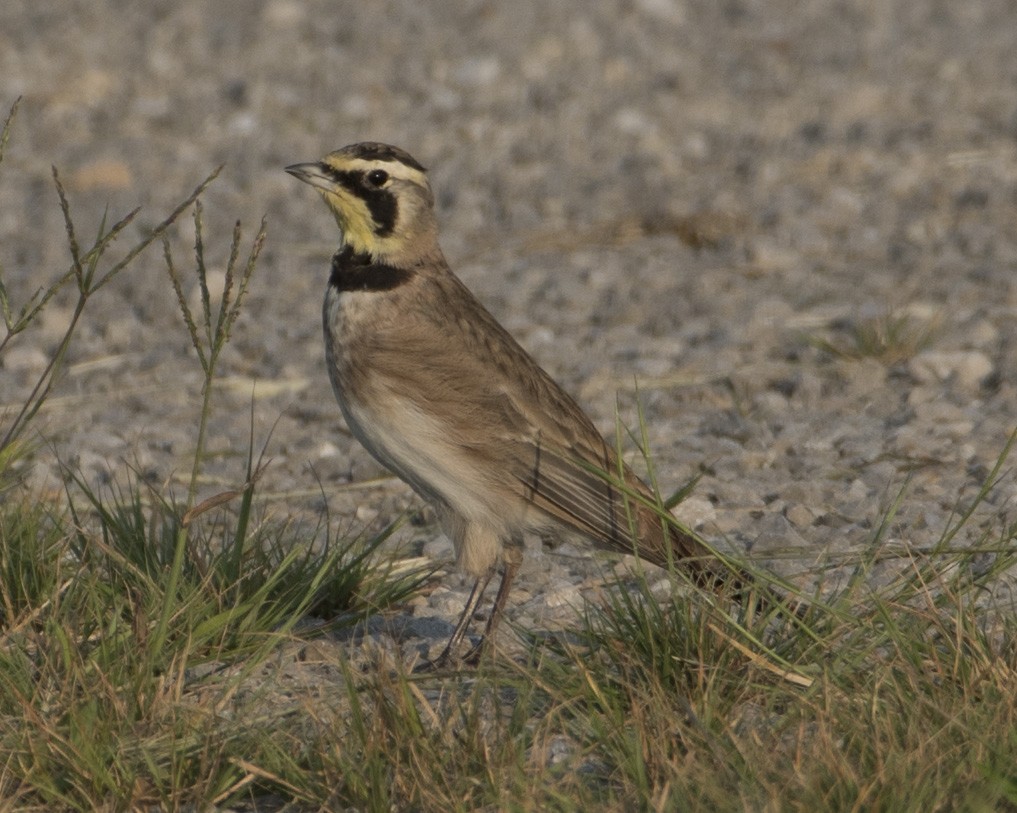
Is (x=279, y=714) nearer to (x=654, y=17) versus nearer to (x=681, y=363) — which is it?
(x=681, y=363)

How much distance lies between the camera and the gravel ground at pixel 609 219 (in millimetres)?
6469

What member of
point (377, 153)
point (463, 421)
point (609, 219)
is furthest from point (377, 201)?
point (609, 219)

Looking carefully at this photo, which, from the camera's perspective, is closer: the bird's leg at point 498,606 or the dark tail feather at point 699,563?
the dark tail feather at point 699,563

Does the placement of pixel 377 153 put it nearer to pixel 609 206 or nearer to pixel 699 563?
pixel 699 563

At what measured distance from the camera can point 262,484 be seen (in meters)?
6.40

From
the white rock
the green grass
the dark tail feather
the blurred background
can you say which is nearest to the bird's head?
the blurred background

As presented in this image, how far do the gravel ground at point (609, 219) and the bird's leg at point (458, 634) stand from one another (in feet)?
0.50

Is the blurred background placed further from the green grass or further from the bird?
the green grass

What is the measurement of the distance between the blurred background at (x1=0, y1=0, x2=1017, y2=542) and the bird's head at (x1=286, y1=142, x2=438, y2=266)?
0.70 m

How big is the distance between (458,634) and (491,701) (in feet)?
1.67

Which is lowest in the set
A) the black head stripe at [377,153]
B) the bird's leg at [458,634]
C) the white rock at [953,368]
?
the bird's leg at [458,634]

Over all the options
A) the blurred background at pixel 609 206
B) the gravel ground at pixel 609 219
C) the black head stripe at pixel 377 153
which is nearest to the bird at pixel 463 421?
the black head stripe at pixel 377 153

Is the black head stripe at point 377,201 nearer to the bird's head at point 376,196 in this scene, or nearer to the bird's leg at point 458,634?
the bird's head at point 376,196

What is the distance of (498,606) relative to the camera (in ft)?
16.4
